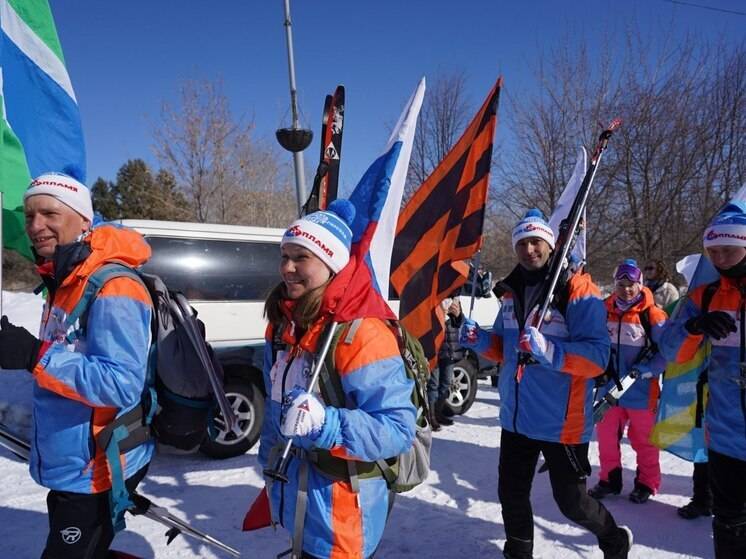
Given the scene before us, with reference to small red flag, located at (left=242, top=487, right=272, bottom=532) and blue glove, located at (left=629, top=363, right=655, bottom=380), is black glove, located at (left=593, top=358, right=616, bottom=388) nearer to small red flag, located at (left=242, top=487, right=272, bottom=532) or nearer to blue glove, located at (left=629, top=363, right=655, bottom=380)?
blue glove, located at (left=629, top=363, right=655, bottom=380)

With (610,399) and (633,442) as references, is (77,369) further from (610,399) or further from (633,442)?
(633,442)

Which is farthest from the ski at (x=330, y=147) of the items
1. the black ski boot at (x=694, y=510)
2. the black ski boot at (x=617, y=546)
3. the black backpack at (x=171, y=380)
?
the black ski boot at (x=694, y=510)

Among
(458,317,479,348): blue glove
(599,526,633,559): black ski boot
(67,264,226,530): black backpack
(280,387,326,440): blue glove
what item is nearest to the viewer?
(280,387,326,440): blue glove

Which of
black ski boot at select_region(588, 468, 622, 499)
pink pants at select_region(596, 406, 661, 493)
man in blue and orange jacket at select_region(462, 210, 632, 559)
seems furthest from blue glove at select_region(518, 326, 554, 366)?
black ski boot at select_region(588, 468, 622, 499)

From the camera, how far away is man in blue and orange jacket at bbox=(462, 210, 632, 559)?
2.89 m

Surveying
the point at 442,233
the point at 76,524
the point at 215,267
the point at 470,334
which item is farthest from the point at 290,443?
the point at 215,267

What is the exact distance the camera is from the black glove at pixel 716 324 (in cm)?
259

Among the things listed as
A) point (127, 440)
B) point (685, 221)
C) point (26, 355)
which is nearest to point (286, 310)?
point (127, 440)

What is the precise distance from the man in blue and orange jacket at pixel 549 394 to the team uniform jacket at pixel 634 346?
1.61 metres

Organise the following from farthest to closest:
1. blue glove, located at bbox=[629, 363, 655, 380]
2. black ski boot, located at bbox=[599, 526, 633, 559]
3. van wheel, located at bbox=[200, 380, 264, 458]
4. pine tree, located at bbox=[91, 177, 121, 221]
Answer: pine tree, located at bbox=[91, 177, 121, 221] < van wheel, located at bbox=[200, 380, 264, 458] < blue glove, located at bbox=[629, 363, 655, 380] < black ski boot, located at bbox=[599, 526, 633, 559]

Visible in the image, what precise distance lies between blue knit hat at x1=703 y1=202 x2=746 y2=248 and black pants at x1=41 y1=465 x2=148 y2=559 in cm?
307

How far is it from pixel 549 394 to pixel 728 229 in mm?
1242

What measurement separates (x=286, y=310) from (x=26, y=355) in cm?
103

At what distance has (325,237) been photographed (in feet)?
6.59
